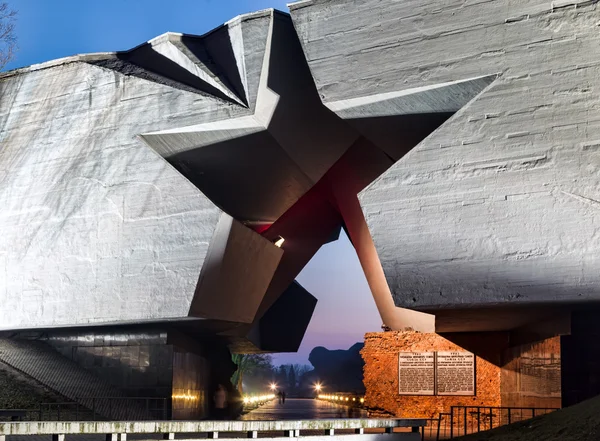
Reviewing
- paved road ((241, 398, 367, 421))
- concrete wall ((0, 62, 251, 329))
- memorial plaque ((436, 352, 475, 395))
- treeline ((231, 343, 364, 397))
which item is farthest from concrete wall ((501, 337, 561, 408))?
treeline ((231, 343, 364, 397))

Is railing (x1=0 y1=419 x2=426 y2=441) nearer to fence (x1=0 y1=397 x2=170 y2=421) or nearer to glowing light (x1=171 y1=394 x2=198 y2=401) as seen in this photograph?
fence (x1=0 y1=397 x2=170 y2=421)

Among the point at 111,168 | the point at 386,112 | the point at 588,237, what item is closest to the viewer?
the point at 588,237

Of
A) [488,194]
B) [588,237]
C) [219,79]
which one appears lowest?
[588,237]

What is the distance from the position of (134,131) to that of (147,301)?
386 cm

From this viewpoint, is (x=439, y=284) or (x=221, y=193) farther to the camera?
(x=221, y=193)

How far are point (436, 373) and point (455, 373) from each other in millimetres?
484

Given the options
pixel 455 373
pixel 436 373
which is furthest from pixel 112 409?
pixel 455 373

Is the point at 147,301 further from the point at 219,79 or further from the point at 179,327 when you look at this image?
the point at 219,79

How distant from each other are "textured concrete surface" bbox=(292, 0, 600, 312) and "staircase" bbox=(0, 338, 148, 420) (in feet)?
28.3

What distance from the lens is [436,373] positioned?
19.0m

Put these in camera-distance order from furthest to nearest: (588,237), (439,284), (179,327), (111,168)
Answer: (179,327) < (111,168) < (439,284) < (588,237)

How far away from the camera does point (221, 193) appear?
1803cm

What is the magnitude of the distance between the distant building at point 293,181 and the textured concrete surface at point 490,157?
32 mm

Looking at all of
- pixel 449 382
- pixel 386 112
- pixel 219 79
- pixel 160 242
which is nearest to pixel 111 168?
pixel 160 242
